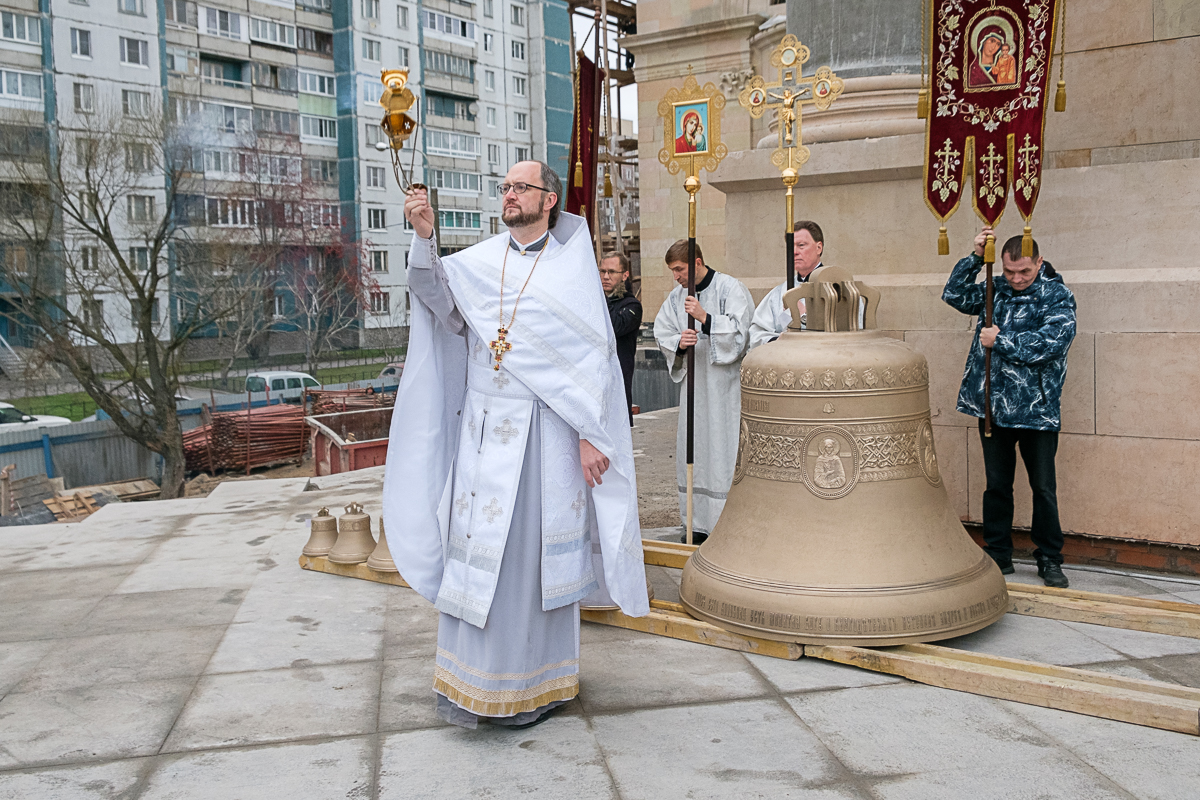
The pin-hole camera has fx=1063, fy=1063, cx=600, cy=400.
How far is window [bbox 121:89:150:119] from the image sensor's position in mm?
24906

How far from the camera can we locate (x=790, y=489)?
13.5 feet

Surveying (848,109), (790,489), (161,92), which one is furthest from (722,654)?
(161,92)

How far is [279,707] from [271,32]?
34877 mm

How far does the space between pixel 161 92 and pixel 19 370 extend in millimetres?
9989

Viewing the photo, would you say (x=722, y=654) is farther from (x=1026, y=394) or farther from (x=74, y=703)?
(x=74, y=703)

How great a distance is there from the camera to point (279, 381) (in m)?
27.8

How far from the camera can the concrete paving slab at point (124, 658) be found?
158 inches

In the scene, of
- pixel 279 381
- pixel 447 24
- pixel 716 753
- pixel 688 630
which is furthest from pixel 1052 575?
pixel 447 24

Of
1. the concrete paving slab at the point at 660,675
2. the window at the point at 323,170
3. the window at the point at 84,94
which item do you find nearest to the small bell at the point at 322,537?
the concrete paving slab at the point at 660,675

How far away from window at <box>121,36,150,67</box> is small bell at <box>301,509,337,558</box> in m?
28.5

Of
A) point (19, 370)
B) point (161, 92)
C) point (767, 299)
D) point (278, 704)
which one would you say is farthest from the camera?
point (161, 92)

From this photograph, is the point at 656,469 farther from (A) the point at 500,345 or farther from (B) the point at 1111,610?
(A) the point at 500,345

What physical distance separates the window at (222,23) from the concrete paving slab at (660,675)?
33.5 meters

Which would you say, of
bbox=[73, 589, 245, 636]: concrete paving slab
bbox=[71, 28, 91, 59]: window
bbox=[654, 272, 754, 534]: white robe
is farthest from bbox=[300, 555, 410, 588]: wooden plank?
bbox=[71, 28, 91, 59]: window
